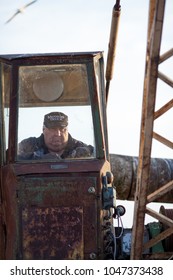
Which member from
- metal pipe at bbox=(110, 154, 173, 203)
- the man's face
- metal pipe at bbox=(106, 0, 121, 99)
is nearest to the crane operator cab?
the man's face

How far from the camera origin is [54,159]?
936cm

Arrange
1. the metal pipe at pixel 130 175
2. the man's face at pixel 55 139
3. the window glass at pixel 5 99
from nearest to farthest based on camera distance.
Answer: the man's face at pixel 55 139
the window glass at pixel 5 99
the metal pipe at pixel 130 175

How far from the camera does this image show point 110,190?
30.4 ft

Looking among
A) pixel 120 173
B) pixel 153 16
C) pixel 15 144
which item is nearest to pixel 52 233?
pixel 15 144

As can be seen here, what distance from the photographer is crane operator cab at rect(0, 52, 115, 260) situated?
30.2ft

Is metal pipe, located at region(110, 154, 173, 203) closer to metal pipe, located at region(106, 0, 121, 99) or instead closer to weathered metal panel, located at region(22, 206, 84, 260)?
metal pipe, located at region(106, 0, 121, 99)

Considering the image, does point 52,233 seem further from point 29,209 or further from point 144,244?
point 144,244

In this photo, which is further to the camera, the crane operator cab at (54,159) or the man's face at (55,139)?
the man's face at (55,139)

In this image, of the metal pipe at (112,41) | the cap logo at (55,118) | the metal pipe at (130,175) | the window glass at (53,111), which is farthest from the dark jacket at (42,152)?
the metal pipe at (130,175)

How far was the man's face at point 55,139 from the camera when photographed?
9.44 metres

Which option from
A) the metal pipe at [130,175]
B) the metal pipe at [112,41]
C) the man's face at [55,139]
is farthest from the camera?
the metal pipe at [130,175]

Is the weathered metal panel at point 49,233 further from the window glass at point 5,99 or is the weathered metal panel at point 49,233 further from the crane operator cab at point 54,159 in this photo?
the window glass at point 5,99

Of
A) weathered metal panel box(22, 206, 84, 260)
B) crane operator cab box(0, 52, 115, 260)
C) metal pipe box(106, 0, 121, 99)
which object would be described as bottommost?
weathered metal panel box(22, 206, 84, 260)

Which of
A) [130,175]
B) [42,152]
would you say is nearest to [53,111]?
[42,152]
